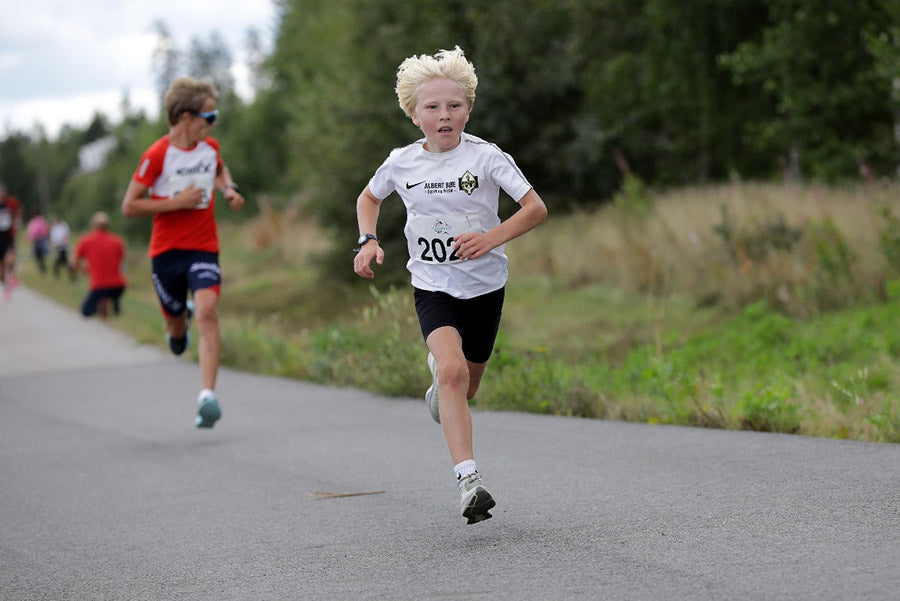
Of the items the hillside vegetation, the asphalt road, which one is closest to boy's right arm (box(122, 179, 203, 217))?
the asphalt road

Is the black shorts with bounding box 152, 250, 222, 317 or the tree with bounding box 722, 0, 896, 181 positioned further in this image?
Result: the tree with bounding box 722, 0, 896, 181

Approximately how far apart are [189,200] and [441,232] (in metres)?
3.57

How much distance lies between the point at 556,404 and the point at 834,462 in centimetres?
317

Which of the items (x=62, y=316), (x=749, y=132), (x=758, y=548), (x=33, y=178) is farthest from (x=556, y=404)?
(x=33, y=178)

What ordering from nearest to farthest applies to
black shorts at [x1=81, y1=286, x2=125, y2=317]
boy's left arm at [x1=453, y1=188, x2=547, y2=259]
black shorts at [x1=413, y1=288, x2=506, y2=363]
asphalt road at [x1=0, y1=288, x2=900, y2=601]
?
1. asphalt road at [x1=0, y1=288, x2=900, y2=601]
2. boy's left arm at [x1=453, y1=188, x2=547, y2=259]
3. black shorts at [x1=413, y1=288, x2=506, y2=363]
4. black shorts at [x1=81, y1=286, x2=125, y2=317]

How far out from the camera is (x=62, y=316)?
2305 cm

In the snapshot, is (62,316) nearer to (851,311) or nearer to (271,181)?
(851,311)

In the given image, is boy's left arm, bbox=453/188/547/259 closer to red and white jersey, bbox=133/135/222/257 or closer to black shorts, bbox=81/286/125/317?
red and white jersey, bbox=133/135/222/257

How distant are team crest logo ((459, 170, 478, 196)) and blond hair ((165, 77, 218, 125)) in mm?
3739

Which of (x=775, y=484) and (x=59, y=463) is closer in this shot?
(x=775, y=484)

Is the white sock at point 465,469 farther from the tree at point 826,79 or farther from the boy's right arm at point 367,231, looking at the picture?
the tree at point 826,79

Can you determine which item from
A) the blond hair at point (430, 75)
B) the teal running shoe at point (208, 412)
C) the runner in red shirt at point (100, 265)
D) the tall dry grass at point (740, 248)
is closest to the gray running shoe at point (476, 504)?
the blond hair at point (430, 75)

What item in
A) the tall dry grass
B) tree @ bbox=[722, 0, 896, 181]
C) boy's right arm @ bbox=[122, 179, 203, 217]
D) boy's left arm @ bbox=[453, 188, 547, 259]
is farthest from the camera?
tree @ bbox=[722, 0, 896, 181]

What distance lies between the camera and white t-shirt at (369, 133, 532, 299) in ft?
18.5
